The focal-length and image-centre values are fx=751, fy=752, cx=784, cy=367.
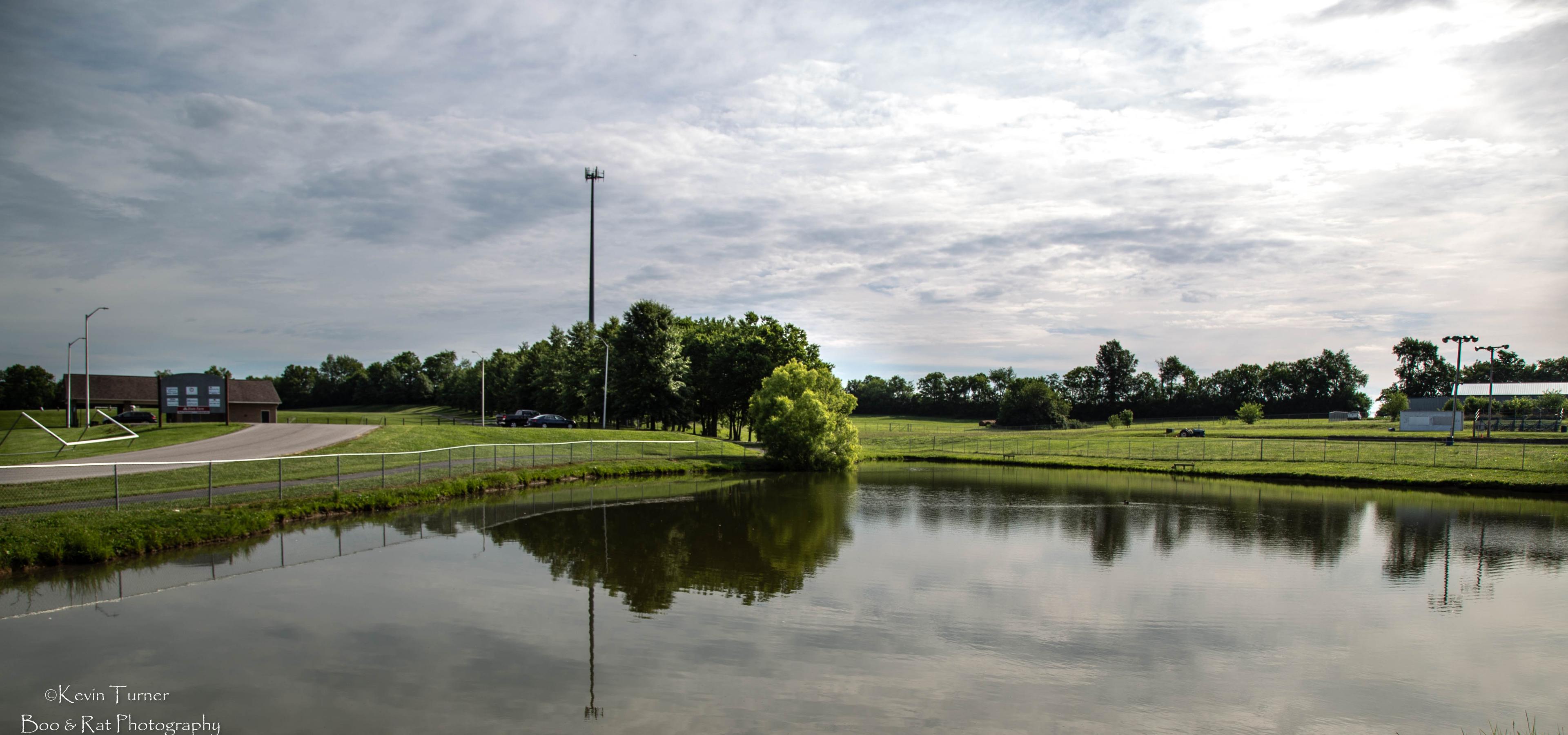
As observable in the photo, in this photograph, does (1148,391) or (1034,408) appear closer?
(1034,408)

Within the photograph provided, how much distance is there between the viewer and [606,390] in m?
57.8

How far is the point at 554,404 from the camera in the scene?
80062 mm

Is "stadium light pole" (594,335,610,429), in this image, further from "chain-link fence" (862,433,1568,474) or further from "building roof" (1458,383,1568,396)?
"building roof" (1458,383,1568,396)

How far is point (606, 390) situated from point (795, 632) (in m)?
47.4

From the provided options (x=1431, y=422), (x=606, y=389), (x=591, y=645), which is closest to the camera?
(x=591, y=645)

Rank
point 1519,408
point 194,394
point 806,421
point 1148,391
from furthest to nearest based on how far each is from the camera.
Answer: point 1148,391, point 1519,408, point 806,421, point 194,394

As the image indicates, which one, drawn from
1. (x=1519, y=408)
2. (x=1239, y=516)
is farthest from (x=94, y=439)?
(x=1519, y=408)

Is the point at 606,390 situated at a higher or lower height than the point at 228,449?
higher

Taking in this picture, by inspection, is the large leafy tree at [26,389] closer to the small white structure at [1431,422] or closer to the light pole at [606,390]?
the light pole at [606,390]

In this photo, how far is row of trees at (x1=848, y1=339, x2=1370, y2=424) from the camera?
433 ft

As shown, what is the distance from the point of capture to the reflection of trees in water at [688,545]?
51.9 feet

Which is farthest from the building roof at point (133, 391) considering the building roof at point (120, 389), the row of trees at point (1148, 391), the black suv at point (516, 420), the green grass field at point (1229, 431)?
the row of trees at point (1148, 391)

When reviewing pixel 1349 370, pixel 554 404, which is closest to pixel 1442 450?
pixel 554 404

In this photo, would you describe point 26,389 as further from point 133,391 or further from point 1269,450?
point 1269,450
